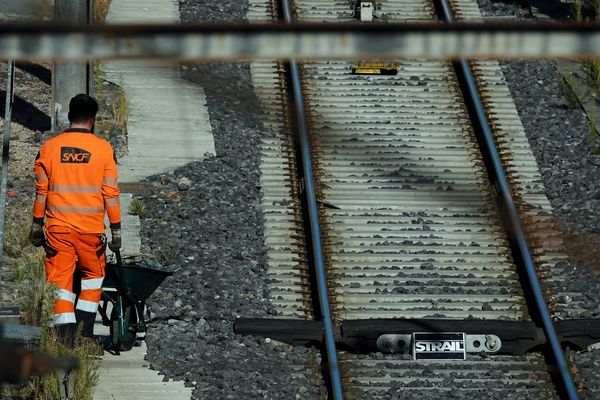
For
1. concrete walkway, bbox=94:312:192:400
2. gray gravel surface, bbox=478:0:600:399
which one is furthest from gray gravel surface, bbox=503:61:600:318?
concrete walkway, bbox=94:312:192:400

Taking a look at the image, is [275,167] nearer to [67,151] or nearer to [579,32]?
[67,151]

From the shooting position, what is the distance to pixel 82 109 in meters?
8.01

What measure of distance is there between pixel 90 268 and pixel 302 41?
4858 millimetres

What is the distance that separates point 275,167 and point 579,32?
806cm

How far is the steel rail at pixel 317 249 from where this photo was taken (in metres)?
8.59

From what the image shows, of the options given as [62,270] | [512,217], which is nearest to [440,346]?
[512,217]

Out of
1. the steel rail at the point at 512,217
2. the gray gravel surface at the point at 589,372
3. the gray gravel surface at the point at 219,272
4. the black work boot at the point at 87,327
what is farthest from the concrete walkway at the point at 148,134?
the gray gravel surface at the point at 589,372

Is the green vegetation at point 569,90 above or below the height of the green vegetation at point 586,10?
below

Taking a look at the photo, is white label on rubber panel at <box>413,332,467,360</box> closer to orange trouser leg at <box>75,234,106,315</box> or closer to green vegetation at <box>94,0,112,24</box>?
orange trouser leg at <box>75,234,106,315</box>

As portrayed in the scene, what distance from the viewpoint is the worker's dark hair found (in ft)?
26.2

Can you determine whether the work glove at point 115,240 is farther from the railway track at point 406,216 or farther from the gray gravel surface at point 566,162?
the gray gravel surface at point 566,162

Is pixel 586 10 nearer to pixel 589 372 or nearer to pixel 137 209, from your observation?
pixel 137 209

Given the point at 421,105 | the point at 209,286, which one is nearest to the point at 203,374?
the point at 209,286

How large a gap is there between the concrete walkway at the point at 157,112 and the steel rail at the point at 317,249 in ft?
2.72
